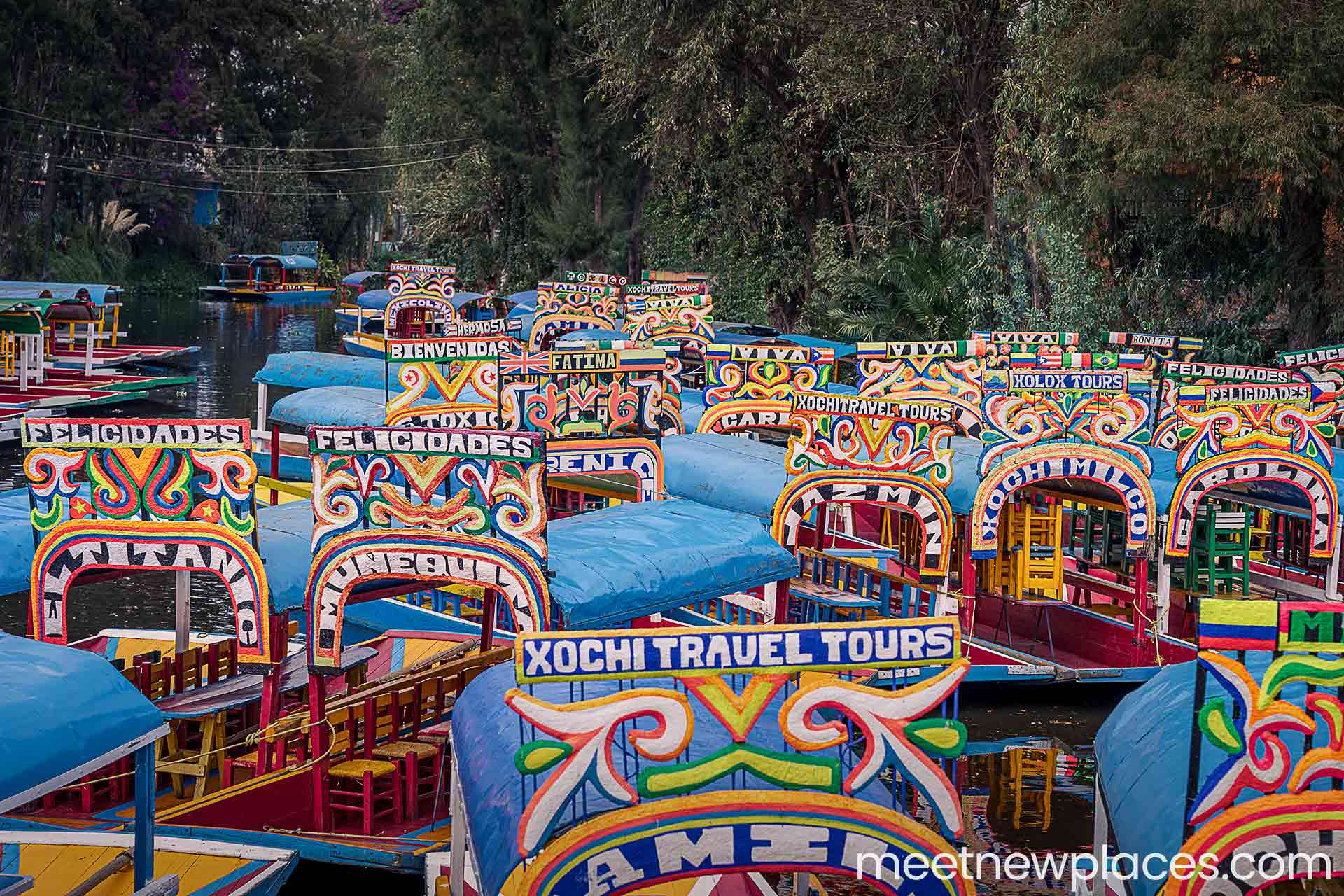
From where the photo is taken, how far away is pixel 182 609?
37.5 feet

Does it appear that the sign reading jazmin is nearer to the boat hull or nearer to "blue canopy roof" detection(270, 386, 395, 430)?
"blue canopy roof" detection(270, 386, 395, 430)

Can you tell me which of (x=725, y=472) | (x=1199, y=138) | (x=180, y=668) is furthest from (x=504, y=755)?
(x=1199, y=138)

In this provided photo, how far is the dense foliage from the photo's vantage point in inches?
917

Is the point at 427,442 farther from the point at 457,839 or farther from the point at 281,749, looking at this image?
the point at 457,839

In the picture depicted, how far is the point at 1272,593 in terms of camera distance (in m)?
15.1

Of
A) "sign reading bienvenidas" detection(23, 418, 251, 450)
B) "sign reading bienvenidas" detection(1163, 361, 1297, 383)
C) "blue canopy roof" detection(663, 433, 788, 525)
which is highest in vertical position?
"sign reading bienvenidas" detection(1163, 361, 1297, 383)

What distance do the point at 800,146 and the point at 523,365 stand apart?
2193cm

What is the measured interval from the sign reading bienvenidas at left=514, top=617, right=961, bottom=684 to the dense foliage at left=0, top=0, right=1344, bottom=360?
729 inches

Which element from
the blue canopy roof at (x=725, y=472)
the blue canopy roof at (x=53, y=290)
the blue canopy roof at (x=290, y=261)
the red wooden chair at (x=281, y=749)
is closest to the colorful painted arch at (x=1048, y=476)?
the blue canopy roof at (x=725, y=472)

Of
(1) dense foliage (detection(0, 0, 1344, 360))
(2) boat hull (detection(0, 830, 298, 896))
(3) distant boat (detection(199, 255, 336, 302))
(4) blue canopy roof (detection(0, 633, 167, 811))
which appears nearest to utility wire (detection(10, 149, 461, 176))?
(1) dense foliage (detection(0, 0, 1344, 360))

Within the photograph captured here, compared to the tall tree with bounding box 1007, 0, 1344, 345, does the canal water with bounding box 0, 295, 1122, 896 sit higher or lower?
lower

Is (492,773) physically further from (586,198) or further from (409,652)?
(586,198)

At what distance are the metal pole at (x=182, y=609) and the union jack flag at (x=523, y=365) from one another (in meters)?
5.47

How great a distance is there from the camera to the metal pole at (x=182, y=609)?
1134cm
